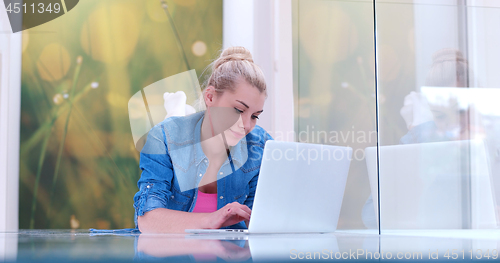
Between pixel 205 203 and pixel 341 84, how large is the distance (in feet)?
1.79

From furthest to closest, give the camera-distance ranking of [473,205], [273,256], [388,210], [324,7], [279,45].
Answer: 1. [279,45]
2. [324,7]
3. [388,210]
4. [473,205]
5. [273,256]

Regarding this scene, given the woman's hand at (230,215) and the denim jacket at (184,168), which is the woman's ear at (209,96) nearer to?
the denim jacket at (184,168)

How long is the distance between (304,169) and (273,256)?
0.57 metres

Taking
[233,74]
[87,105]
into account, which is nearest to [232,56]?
[233,74]

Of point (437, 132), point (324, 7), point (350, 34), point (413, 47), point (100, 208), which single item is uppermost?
point (324, 7)

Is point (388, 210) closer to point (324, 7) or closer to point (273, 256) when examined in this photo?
point (273, 256)

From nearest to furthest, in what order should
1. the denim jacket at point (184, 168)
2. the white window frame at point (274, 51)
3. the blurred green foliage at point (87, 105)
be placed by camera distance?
the denim jacket at point (184, 168) → the white window frame at point (274, 51) → the blurred green foliage at point (87, 105)

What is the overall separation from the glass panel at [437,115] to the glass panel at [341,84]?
59 mm

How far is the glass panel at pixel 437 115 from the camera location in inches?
25.9

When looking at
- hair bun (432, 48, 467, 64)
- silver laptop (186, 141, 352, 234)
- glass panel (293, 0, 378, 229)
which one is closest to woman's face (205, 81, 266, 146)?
glass panel (293, 0, 378, 229)

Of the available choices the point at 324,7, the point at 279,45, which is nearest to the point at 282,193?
the point at 324,7

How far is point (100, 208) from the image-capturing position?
293 cm

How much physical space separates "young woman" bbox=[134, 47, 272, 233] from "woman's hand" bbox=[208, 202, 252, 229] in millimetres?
155

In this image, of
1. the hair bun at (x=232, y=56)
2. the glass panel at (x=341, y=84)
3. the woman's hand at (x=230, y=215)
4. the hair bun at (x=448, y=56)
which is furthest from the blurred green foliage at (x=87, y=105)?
the hair bun at (x=448, y=56)
